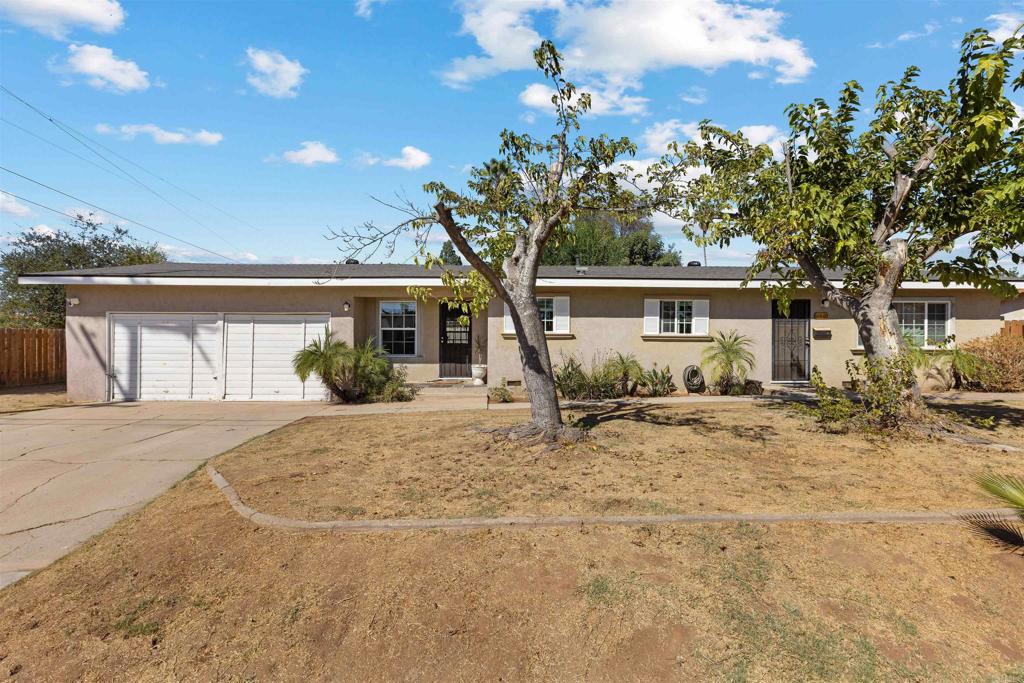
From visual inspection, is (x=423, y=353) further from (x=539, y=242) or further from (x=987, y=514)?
(x=987, y=514)

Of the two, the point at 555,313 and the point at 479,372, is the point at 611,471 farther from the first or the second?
the point at 479,372

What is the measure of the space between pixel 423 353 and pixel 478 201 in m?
7.69

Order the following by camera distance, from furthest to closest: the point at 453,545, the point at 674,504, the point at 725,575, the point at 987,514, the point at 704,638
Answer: the point at 674,504, the point at 987,514, the point at 453,545, the point at 725,575, the point at 704,638

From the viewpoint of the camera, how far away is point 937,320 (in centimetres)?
1438

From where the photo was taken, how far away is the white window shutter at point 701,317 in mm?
13867

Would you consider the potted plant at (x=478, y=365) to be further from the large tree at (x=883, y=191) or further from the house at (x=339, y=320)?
the large tree at (x=883, y=191)

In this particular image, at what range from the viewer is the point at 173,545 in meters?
4.23

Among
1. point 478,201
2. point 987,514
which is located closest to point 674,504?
point 987,514

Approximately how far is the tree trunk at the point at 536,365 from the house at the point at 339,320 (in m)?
5.67

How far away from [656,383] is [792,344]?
14.5 feet

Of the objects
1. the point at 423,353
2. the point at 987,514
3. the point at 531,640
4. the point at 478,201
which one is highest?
the point at 478,201

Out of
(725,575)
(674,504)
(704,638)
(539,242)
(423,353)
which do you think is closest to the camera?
(704,638)

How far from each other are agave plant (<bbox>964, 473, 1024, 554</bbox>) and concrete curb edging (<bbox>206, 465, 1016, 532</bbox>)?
0.29 feet

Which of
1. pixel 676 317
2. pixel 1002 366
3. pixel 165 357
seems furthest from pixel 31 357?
pixel 1002 366
